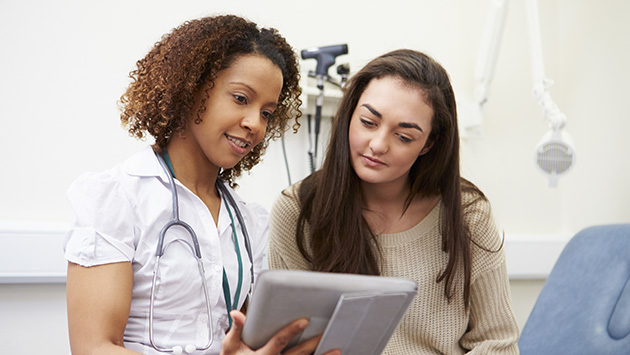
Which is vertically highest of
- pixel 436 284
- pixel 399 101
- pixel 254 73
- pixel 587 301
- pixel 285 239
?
pixel 254 73

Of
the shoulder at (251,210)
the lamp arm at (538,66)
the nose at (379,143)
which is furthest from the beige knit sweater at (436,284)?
the lamp arm at (538,66)

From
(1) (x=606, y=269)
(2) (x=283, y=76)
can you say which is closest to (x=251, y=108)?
(2) (x=283, y=76)

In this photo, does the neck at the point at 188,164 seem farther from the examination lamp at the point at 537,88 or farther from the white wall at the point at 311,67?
the examination lamp at the point at 537,88

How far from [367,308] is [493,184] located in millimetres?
1705

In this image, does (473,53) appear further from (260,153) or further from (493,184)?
(260,153)

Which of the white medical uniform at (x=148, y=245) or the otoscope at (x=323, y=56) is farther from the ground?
the otoscope at (x=323, y=56)

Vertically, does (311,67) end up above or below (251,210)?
above

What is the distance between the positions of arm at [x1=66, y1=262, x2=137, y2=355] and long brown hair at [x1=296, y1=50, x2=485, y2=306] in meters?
0.56

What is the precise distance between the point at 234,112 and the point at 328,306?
39 cm

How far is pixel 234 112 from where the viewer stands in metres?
1.00

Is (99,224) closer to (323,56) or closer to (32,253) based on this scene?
(32,253)

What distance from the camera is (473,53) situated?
2.30m

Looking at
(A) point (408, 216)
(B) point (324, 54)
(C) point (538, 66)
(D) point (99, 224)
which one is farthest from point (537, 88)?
(D) point (99, 224)

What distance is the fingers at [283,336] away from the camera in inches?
31.4
